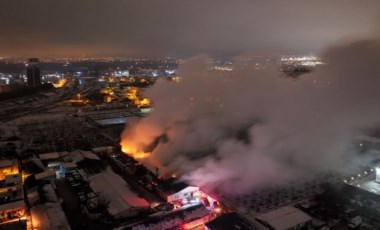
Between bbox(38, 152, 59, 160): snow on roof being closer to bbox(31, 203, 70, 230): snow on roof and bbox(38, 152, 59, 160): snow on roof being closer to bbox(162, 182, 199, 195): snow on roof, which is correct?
bbox(31, 203, 70, 230): snow on roof

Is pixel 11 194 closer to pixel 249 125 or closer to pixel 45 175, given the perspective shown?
pixel 45 175

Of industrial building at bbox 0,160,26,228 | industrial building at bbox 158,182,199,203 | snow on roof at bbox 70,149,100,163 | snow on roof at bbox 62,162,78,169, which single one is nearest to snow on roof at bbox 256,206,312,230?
industrial building at bbox 158,182,199,203

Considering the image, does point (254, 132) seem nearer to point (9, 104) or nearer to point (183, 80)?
point (183, 80)

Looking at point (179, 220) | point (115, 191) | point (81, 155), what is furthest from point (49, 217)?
point (81, 155)

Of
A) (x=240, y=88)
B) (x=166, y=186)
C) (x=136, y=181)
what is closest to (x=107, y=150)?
(x=136, y=181)

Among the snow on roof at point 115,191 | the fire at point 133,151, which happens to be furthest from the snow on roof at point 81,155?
the snow on roof at point 115,191

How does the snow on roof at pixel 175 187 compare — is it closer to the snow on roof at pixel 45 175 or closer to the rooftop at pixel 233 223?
the rooftop at pixel 233 223
